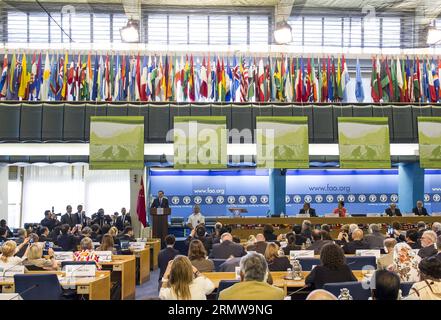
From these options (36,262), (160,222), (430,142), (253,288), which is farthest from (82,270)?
(430,142)

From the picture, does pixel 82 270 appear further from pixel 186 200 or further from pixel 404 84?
pixel 186 200

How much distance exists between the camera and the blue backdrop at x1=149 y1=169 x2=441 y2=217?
67.4 feet

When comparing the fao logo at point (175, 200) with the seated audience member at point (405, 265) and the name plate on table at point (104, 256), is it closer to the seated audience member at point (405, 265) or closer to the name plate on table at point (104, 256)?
the name plate on table at point (104, 256)

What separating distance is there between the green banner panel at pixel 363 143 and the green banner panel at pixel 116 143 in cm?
543

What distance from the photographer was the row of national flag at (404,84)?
1623 centimetres

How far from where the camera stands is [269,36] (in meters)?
22.4

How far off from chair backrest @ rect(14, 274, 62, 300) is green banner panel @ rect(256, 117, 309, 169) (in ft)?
26.0

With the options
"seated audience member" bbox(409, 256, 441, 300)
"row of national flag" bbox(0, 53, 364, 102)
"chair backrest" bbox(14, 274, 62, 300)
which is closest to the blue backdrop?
"row of national flag" bbox(0, 53, 364, 102)

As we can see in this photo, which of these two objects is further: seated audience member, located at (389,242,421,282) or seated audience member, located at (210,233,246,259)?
seated audience member, located at (210,233,246,259)

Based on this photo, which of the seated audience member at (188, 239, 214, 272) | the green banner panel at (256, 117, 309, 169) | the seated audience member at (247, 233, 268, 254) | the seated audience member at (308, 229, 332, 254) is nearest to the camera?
the seated audience member at (188, 239, 214, 272)

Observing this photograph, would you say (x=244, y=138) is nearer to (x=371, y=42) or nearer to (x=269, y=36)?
(x=269, y=36)

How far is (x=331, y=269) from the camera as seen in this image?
5.74m

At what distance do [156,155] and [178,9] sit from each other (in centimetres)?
702

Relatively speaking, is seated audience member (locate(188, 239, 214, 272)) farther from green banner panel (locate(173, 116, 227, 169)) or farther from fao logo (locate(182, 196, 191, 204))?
fao logo (locate(182, 196, 191, 204))
